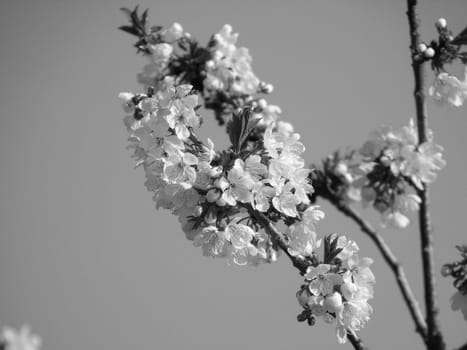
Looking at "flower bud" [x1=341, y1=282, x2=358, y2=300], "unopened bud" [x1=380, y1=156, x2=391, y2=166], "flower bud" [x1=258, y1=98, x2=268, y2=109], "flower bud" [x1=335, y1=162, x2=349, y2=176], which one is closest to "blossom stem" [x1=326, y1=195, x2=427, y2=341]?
"flower bud" [x1=341, y1=282, x2=358, y2=300]

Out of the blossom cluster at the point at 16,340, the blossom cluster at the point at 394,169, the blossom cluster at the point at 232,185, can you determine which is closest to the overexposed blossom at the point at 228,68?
the blossom cluster at the point at 232,185

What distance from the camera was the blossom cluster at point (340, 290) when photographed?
11.6 ft

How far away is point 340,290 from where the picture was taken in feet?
11.8

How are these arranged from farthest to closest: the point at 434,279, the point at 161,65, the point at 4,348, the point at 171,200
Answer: the point at 161,65 → the point at 171,200 → the point at 434,279 → the point at 4,348

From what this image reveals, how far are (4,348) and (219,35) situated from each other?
4.88m

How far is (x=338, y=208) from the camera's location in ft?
16.0

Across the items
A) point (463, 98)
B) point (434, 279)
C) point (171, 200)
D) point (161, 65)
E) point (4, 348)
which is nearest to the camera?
point (4, 348)

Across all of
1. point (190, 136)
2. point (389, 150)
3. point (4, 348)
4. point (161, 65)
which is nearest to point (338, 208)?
point (389, 150)

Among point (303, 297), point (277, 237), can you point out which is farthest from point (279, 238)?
point (303, 297)

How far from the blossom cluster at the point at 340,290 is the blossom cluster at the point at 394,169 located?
516mm

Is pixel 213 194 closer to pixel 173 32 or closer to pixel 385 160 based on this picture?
pixel 385 160

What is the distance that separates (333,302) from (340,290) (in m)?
0.14

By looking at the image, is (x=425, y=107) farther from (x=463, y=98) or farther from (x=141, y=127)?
(x=141, y=127)

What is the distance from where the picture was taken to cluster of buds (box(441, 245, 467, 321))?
3.63m
